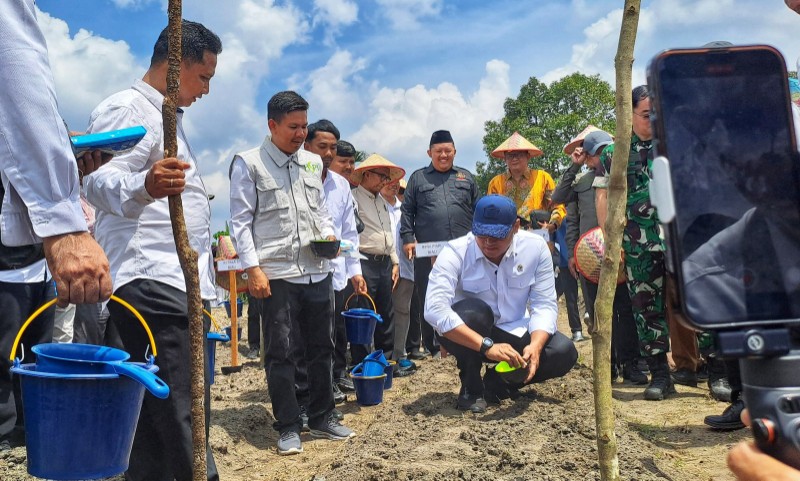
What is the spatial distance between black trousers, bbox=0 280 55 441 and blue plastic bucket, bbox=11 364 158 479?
1431 mm

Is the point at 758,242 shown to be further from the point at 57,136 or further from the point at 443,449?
the point at 443,449

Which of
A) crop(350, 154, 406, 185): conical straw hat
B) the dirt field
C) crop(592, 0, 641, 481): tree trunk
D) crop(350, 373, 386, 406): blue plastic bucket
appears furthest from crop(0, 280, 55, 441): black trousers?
crop(350, 154, 406, 185): conical straw hat

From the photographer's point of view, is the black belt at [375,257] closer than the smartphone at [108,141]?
No

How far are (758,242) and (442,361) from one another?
533cm

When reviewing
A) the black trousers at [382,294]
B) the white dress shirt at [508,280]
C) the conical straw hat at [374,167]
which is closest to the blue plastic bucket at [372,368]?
the white dress shirt at [508,280]

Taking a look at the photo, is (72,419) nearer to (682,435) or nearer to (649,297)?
(682,435)

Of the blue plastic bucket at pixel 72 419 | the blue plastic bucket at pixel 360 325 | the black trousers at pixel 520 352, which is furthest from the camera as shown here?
the blue plastic bucket at pixel 360 325

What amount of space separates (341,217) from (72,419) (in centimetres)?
377

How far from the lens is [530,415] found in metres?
3.81

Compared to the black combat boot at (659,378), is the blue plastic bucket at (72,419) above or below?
above

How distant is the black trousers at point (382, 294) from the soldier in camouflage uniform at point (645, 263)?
2440 mm

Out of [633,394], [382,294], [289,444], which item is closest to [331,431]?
[289,444]

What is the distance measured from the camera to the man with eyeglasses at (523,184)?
667 cm

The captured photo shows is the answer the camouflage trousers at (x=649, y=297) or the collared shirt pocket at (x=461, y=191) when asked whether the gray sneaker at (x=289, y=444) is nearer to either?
the camouflage trousers at (x=649, y=297)
